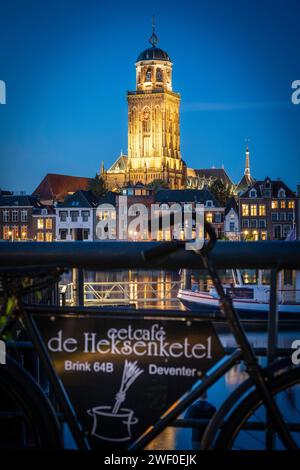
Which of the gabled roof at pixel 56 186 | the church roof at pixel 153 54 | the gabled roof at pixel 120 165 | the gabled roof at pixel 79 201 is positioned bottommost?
the gabled roof at pixel 79 201

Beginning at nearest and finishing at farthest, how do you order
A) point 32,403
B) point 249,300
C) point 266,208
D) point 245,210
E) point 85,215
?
point 32,403, point 249,300, point 266,208, point 245,210, point 85,215

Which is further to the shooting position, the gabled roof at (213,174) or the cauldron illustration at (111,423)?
the gabled roof at (213,174)

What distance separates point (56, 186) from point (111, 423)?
4672 inches

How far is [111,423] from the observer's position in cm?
262

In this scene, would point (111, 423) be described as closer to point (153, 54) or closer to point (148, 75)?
point (148, 75)

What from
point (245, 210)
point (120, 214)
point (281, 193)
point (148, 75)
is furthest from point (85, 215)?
point (148, 75)

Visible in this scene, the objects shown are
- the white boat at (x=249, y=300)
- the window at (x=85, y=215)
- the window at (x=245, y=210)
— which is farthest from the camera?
the window at (x=85, y=215)

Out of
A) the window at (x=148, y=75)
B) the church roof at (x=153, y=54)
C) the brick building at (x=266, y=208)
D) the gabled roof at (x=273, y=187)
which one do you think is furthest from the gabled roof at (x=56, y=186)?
the gabled roof at (x=273, y=187)

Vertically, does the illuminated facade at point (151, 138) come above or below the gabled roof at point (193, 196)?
above

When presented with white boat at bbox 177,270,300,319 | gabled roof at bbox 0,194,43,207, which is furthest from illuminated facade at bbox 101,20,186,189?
white boat at bbox 177,270,300,319

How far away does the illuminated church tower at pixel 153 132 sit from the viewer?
11831 centimetres

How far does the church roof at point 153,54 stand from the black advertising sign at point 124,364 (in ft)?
439

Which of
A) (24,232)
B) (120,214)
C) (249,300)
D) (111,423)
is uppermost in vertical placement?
(120,214)

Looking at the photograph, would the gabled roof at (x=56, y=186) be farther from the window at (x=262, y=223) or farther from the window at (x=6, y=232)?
the window at (x=262, y=223)
